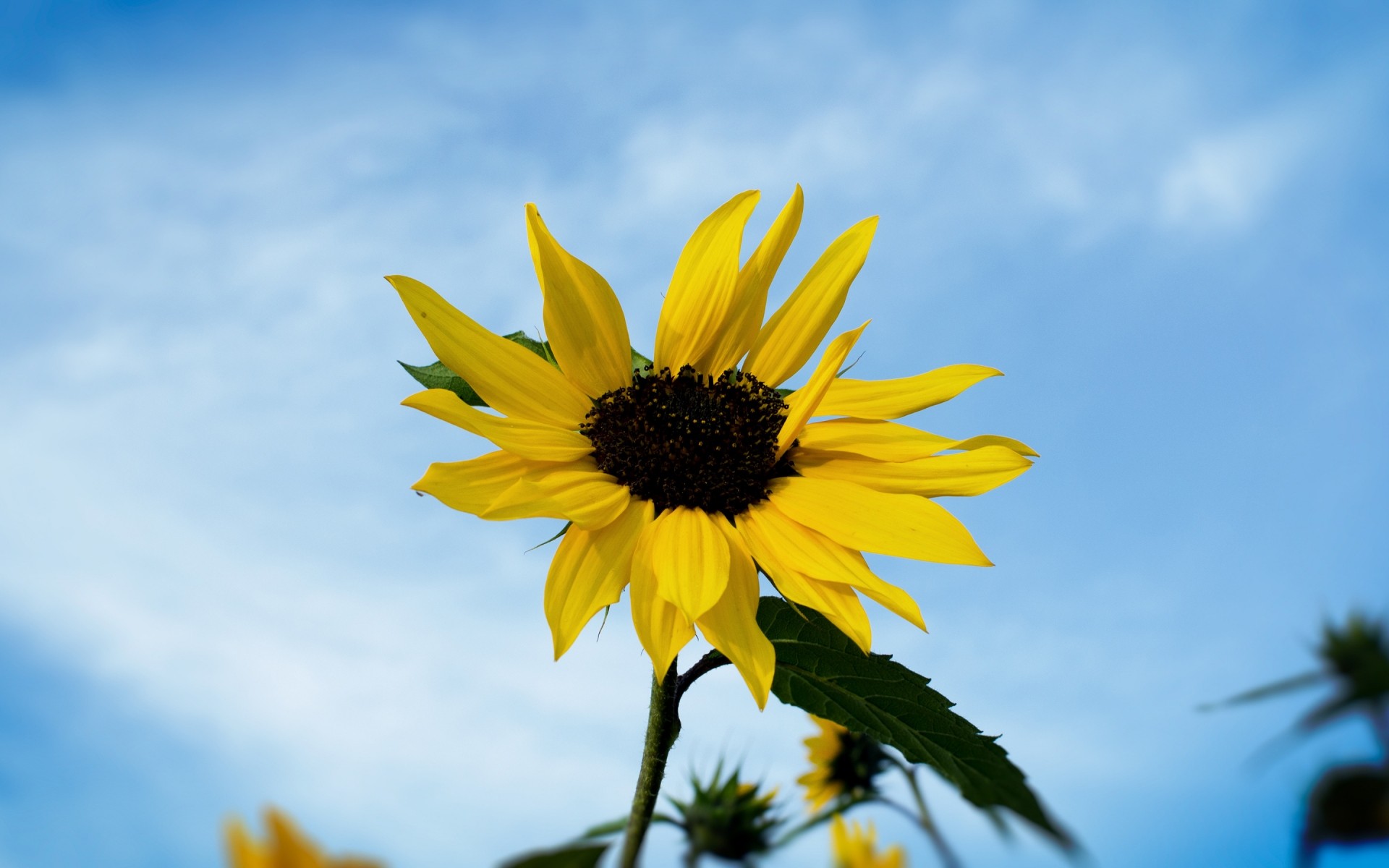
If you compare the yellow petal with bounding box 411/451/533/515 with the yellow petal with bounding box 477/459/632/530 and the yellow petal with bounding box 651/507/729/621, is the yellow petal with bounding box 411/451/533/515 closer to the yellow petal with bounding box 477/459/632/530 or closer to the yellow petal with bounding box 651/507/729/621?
A: the yellow petal with bounding box 477/459/632/530

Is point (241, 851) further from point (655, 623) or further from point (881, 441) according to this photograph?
point (881, 441)

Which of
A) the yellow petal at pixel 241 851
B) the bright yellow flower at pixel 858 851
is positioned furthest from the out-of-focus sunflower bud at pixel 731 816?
the yellow petal at pixel 241 851

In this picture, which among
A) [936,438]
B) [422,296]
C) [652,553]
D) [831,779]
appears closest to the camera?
[652,553]

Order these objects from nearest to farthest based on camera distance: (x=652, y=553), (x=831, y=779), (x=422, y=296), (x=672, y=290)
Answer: (x=652, y=553)
(x=422, y=296)
(x=672, y=290)
(x=831, y=779)

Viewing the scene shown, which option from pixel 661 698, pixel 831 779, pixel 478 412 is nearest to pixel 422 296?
pixel 478 412

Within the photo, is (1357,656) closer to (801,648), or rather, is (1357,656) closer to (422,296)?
(801,648)

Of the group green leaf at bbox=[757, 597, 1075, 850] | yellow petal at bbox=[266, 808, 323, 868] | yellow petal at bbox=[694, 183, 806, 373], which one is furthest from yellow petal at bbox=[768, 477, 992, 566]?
yellow petal at bbox=[266, 808, 323, 868]

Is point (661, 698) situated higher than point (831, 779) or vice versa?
point (831, 779)
